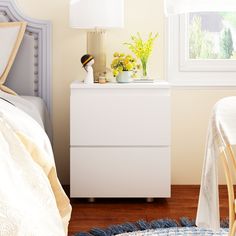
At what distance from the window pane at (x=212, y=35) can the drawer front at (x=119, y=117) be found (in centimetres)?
76

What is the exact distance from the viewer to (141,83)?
13.3 feet

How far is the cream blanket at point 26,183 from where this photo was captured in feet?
6.63

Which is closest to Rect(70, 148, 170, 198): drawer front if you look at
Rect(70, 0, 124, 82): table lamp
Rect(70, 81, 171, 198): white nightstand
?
Rect(70, 81, 171, 198): white nightstand

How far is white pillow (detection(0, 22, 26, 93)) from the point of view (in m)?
4.23

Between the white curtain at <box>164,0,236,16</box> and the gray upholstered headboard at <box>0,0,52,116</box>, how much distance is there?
80cm

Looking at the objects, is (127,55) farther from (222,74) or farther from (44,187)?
(44,187)

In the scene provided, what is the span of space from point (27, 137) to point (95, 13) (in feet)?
4.55

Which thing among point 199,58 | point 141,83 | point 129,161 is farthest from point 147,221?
point 199,58

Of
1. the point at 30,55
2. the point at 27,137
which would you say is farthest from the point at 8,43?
the point at 27,137

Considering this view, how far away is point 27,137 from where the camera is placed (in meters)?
2.87

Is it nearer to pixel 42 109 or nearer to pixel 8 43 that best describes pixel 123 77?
pixel 42 109

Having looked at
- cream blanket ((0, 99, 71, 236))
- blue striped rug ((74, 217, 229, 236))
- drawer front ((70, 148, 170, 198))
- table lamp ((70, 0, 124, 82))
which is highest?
table lamp ((70, 0, 124, 82))

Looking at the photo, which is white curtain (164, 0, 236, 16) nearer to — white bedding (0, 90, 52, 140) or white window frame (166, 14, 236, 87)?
white window frame (166, 14, 236, 87)

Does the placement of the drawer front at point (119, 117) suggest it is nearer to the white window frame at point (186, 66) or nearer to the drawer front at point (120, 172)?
the drawer front at point (120, 172)
